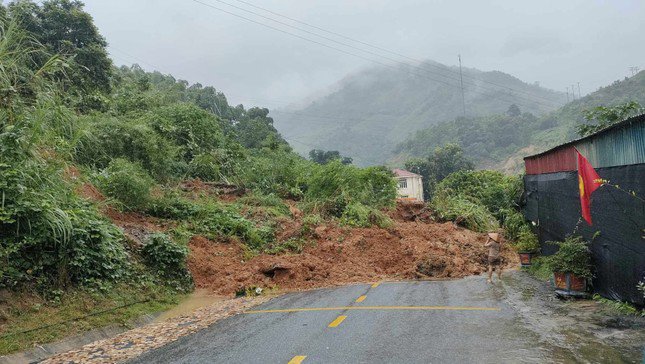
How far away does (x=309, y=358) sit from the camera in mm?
5777

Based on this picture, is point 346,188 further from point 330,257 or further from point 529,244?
point 529,244

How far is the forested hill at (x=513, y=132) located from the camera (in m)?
83.7

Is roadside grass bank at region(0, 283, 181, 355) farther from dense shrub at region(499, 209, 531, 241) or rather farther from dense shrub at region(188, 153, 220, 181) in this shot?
dense shrub at region(188, 153, 220, 181)

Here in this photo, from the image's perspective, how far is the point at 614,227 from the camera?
7418 mm

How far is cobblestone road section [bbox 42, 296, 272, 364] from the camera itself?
645 centimetres

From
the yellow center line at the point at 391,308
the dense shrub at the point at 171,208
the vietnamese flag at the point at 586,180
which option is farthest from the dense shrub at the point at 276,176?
the vietnamese flag at the point at 586,180

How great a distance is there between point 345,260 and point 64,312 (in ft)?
26.1

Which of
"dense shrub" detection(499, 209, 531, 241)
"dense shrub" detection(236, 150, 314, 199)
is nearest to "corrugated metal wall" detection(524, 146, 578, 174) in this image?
"dense shrub" detection(499, 209, 531, 241)

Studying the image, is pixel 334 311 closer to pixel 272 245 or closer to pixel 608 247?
pixel 608 247

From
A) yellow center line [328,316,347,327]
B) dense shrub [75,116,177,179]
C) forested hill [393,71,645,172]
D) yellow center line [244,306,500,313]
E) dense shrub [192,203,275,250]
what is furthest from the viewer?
forested hill [393,71,645,172]

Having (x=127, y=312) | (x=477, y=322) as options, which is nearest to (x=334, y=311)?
(x=477, y=322)

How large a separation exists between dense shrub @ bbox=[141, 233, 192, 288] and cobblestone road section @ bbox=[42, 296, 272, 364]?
1611 millimetres

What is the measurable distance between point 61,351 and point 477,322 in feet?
20.1

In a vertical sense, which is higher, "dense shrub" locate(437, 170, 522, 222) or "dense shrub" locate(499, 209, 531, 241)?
"dense shrub" locate(437, 170, 522, 222)
